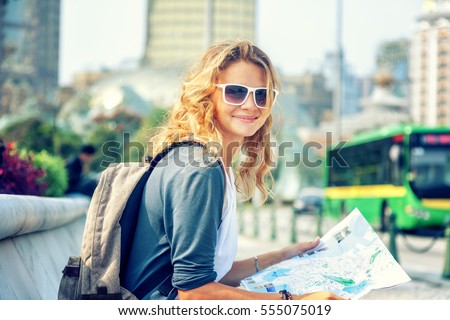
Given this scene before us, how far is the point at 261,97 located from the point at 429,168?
16.3 metres

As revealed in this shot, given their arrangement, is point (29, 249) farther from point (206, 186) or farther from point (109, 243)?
point (206, 186)

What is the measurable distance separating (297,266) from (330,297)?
18.2 inches

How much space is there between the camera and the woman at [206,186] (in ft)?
7.11

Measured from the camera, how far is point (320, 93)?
7106 inches

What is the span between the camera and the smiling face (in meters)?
2.60

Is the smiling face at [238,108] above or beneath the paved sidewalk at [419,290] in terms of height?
above

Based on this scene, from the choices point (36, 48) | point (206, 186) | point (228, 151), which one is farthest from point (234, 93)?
point (36, 48)

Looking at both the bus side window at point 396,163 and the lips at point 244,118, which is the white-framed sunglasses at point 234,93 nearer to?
the lips at point 244,118

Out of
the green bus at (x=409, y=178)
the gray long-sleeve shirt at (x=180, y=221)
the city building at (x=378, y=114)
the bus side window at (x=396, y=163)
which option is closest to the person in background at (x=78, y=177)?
the green bus at (x=409, y=178)

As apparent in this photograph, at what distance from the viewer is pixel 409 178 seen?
17984mm

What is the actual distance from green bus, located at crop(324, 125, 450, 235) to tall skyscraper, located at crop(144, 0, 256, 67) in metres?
145

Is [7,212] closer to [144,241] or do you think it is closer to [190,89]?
[144,241]
